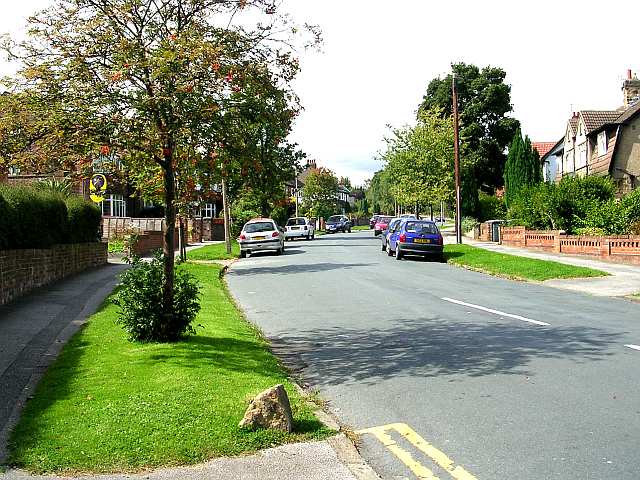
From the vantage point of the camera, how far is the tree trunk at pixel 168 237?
360 inches

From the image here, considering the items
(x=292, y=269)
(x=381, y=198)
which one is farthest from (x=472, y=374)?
(x=381, y=198)

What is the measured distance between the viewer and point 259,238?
111 ft

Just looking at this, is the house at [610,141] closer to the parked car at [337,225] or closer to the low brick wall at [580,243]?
the low brick wall at [580,243]

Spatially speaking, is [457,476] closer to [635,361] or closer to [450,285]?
[635,361]

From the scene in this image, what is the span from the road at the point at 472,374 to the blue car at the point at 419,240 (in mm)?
11685

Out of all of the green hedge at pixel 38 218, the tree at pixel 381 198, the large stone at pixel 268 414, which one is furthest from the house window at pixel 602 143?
the tree at pixel 381 198

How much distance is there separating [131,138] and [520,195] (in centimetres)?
3323

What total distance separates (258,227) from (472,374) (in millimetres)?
26928

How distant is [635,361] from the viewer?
28.1ft

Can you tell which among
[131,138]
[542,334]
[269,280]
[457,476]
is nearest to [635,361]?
[542,334]

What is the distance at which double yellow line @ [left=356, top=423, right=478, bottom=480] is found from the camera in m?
4.90

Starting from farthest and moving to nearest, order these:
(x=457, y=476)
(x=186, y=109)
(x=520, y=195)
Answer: (x=520, y=195)
(x=186, y=109)
(x=457, y=476)

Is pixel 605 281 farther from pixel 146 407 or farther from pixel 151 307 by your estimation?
pixel 146 407

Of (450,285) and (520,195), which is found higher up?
(520,195)
